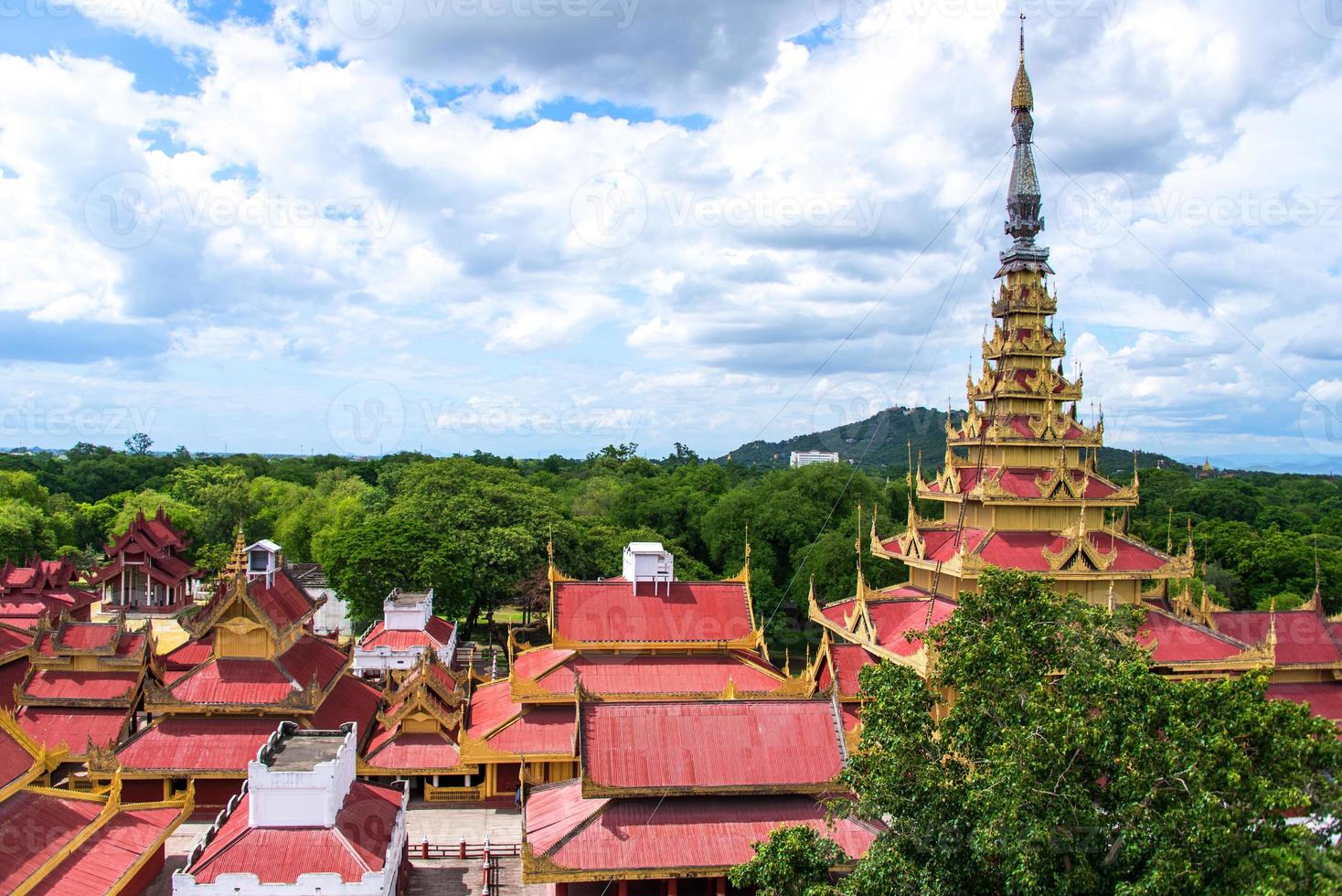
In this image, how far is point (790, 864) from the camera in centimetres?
1285

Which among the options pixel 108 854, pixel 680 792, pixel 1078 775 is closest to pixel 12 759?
pixel 108 854

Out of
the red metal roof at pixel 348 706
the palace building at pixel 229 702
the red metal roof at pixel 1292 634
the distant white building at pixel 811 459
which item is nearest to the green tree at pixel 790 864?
the palace building at pixel 229 702

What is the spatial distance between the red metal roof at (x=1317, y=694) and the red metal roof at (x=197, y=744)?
25.5 m

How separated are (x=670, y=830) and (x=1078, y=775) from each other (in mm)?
7763

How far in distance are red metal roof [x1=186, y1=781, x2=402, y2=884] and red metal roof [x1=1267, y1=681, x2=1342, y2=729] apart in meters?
21.1

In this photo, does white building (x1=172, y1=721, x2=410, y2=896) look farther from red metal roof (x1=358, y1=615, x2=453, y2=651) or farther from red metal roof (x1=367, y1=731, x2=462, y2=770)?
red metal roof (x1=358, y1=615, x2=453, y2=651)

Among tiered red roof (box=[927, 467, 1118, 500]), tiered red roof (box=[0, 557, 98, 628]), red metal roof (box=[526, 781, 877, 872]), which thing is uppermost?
tiered red roof (box=[927, 467, 1118, 500])

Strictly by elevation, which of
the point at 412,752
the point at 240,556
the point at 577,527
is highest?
the point at 240,556

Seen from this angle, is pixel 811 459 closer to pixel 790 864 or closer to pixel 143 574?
pixel 143 574

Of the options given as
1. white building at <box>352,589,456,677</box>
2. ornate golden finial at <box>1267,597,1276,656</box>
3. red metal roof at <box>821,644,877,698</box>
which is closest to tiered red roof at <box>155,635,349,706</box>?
white building at <box>352,589,456,677</box>

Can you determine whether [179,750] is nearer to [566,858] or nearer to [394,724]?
[394,724]

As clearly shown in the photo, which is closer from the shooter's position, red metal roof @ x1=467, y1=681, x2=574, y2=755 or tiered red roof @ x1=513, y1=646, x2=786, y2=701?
red metal roof @ x1=467, y1=681, x2=574, y2=755

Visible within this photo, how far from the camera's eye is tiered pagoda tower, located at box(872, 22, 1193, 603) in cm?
2239

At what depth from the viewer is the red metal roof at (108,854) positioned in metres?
15.0
